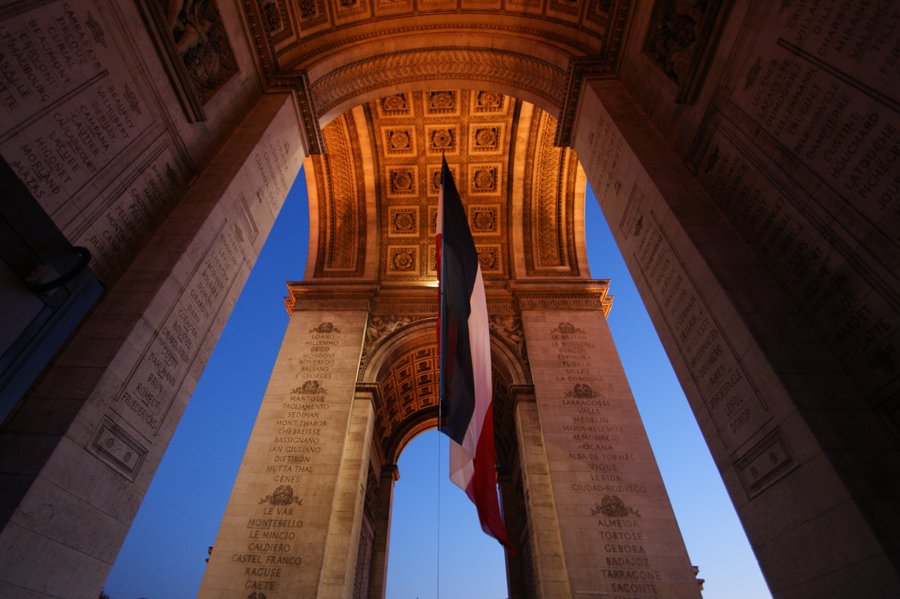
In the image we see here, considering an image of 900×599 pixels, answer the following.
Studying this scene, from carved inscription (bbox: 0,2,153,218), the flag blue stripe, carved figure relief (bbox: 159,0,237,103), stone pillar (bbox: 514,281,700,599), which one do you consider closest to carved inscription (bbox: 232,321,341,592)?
stone pillar (bbox: 514,281,700,599)

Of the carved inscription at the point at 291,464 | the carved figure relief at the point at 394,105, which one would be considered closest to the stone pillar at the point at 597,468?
the carved inscription at the point at 291,464

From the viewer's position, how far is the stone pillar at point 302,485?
7238 mm

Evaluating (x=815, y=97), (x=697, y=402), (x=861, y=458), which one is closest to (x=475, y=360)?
(x=697, y=402)

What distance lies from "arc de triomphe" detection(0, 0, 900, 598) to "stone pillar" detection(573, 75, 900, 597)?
0.02 metres

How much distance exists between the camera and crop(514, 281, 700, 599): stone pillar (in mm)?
7098

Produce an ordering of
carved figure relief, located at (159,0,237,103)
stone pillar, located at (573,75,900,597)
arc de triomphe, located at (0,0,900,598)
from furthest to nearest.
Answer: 1. carved figure relief, located at (159,0,237,103)
2. arc de triomphe, located at (0,0,900,598)
3. stone pillar, located at (573,75,900,597)

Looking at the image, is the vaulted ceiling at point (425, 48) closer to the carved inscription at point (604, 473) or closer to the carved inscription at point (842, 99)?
the carved inscription at point (842, 99)

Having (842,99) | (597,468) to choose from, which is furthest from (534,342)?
(842,99)

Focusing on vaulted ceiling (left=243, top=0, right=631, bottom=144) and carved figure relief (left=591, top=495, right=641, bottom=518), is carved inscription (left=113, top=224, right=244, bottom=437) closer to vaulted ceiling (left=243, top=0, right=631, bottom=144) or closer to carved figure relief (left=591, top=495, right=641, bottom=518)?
vaulted ceiling (left=243, top=0, right=631, bottom=144)

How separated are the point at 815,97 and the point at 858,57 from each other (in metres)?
0.43

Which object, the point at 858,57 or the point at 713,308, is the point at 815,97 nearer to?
the point at 858,57

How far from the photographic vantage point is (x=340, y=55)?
852cm

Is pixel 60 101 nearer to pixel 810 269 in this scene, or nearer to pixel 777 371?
pixel 777 371

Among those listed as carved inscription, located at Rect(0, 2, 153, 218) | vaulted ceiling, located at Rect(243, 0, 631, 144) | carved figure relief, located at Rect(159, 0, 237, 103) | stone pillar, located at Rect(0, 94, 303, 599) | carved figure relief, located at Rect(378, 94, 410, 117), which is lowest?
stone pillar, located at Rect(0, 94, 303, 599)
